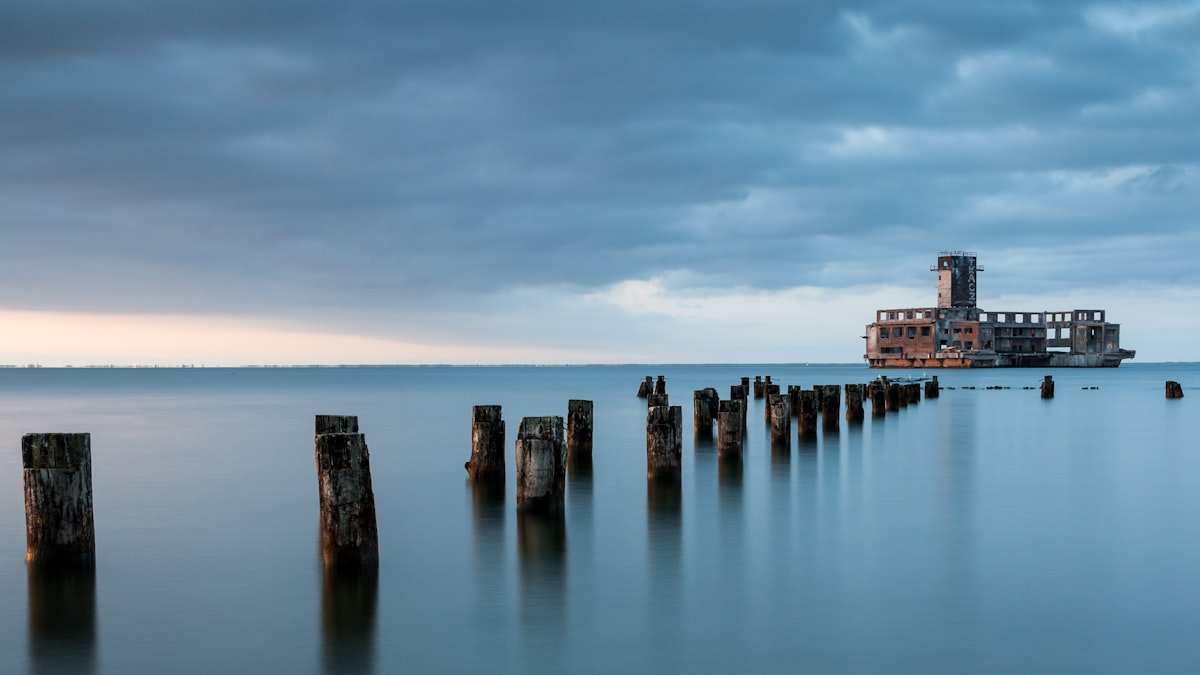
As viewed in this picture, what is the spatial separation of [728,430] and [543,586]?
1140cm

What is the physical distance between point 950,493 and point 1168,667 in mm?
10765

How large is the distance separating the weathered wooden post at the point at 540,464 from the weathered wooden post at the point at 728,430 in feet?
25.3

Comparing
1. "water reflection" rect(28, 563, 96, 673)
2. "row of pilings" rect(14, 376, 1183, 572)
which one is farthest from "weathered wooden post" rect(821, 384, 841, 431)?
"water reflection" rect(28, 563, 96, 673)

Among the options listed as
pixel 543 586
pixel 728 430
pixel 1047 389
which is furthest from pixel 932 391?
pixel 543 586

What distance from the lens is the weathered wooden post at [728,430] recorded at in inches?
884

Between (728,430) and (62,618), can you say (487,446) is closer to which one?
(728,430)

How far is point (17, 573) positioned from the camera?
39.4 ft

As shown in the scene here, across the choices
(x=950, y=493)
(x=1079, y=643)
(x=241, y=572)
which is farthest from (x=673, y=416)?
(x=1079, y=643)

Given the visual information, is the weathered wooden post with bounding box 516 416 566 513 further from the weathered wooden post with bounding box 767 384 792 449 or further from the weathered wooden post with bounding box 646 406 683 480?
the weathered wooden post with bounding box 767 384 792 449

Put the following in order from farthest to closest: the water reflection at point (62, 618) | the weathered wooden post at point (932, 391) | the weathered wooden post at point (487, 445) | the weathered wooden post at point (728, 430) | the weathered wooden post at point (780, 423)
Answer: the weathered wooden post at point (932, 391)
the weathered wooden post at point (780, 423)
the weathered wooden post at point (728, 430)
the weathered wooden post at point (487, 445)
the water reflection at point (62, 618)

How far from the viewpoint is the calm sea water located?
948 cm

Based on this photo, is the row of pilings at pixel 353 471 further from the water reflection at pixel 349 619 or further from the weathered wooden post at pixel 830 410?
the weathered wooden post at pixel 830 410

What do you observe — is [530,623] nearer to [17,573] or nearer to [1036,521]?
[17,573]

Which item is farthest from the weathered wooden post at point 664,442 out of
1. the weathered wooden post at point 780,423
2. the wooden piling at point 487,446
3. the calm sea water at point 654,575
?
the weathered wooden post at point 780,423
